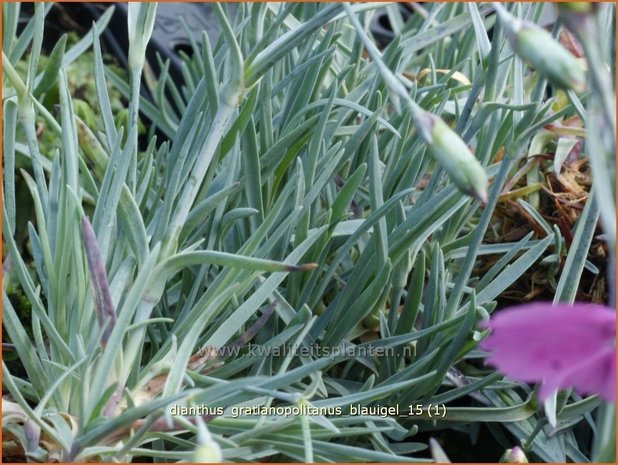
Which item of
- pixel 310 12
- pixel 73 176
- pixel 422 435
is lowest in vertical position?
pixel 422 435

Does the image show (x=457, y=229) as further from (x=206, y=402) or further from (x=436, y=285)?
(x=206, y=402)

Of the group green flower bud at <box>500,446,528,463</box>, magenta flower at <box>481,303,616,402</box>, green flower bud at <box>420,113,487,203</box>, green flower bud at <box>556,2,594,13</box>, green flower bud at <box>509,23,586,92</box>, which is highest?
green flower bud at <box>556,2,594,13</box>

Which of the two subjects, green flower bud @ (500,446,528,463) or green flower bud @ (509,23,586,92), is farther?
green flower bud @ (500,446,528,463)

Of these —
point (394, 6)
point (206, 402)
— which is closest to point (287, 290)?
point (206, 402)

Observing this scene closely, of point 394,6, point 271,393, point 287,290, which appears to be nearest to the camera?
point 271,393

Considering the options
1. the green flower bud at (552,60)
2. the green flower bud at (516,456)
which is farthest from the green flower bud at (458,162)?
the green flower bud at (516,456)

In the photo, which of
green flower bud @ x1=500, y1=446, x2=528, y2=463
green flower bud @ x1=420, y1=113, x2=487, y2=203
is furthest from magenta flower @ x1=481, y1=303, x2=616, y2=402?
green flower bud @ x1=500, y1=446, x2=528, y2=463

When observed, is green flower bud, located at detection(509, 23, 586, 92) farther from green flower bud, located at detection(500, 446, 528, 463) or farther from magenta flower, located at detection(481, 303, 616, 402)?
green flower bud, located at detection(500, 446, 528, 463)
